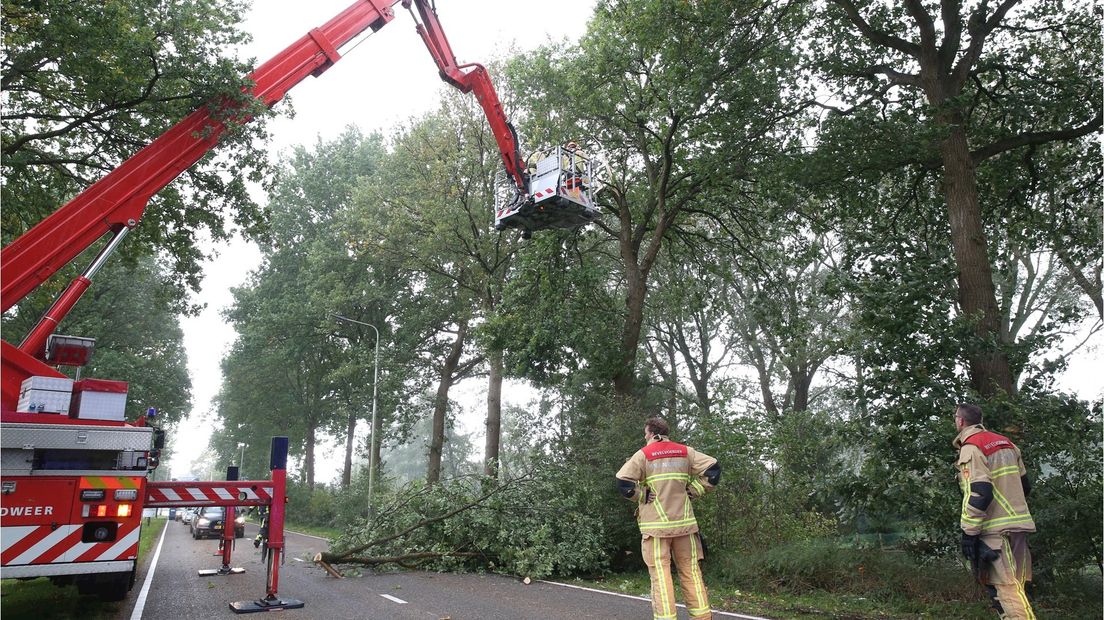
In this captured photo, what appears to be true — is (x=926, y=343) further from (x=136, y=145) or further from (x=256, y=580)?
(x=136, y=145)

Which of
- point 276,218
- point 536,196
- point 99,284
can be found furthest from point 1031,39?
point 99,284

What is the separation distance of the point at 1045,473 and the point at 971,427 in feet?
9.72

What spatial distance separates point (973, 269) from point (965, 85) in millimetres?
3999

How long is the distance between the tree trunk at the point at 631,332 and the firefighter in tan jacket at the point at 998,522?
1018 centimetres

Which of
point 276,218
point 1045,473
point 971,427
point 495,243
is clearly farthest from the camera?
point 276,218

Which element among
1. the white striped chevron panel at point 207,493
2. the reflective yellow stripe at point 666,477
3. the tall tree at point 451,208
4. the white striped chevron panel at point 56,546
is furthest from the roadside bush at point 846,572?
the tall tree at point 451,208

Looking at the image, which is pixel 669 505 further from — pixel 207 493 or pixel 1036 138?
pixel 1036 138

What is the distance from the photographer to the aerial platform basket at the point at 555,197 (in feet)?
34.9

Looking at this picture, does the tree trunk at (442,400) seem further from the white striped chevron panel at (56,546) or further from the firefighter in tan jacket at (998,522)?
the firefighter in tan jacket at (998,522)

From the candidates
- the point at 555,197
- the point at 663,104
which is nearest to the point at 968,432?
the point at 555,197

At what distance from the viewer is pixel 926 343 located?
8148 millimetres

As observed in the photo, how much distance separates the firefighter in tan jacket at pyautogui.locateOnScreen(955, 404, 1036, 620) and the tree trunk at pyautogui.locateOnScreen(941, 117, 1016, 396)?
255cm

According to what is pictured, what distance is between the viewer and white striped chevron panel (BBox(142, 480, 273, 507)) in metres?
7.16

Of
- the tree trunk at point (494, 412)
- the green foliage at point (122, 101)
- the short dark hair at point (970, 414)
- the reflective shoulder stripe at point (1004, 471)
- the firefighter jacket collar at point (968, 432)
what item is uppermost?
the green foliage at point (122, 101)
